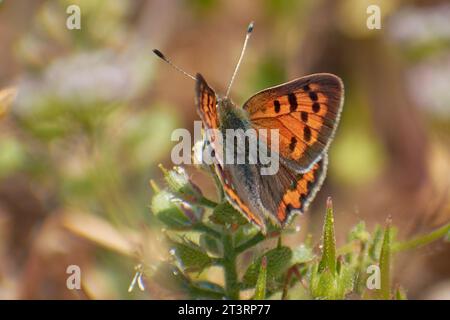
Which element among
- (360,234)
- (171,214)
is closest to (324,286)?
(360,234)

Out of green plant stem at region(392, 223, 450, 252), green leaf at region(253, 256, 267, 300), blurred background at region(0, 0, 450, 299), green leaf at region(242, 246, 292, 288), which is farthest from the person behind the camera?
blurred background at region(0, 0, 450, 299)

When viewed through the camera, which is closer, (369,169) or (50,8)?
(50,8)

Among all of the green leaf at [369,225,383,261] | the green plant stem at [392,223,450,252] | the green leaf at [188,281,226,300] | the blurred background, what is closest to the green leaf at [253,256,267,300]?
the green leaf at [188,281,226,300]

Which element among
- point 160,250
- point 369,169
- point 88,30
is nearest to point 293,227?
point 160,250

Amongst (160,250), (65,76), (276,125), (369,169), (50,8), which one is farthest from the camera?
(369,169)

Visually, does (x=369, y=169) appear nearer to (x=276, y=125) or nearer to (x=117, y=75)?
(x=117, y=75)

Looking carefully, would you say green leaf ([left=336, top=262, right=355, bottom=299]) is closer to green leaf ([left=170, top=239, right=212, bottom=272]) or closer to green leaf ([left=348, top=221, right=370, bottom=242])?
green leaf ([left=348, top=221, right=370, bottom=242])
